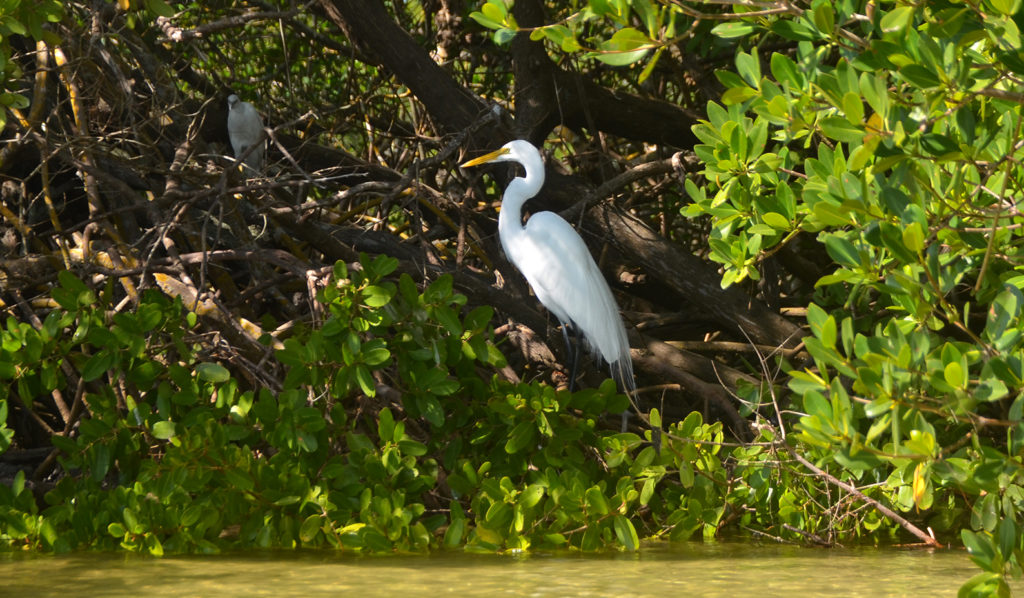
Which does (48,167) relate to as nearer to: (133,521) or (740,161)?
(133,521)

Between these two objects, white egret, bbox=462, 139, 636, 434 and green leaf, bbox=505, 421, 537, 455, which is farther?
white egret, bbox=462, 139, 636, 434

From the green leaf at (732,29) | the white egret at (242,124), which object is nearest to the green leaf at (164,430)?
the green leaf at (732,29)

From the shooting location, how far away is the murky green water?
280 cm

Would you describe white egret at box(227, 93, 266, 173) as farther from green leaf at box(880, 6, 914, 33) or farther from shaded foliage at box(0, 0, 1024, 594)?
green leaf at box(880, 6, 914, 33)

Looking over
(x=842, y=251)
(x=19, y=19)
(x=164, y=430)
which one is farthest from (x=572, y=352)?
(x=842, y=251)

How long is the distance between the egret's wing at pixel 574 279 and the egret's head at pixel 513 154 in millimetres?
257

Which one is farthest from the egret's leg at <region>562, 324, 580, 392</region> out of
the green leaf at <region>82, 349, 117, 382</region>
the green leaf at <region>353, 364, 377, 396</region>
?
the green leaf at <region>82, 349, 117, 382</region>

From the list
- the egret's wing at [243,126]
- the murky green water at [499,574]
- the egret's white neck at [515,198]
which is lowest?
the murky green water at [499,574]

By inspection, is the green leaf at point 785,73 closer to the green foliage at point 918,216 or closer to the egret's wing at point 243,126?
the green foliage at point 918,216

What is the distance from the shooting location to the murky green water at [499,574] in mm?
2799

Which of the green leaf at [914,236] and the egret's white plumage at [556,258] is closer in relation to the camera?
the green leaf at [914,236]

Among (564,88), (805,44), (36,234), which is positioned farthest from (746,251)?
(36,234)

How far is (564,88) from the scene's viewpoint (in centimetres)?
484

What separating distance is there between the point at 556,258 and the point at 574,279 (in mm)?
144
